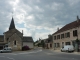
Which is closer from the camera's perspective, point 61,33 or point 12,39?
point 61,33

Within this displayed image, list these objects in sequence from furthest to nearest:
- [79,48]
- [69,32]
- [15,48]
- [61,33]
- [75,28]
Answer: [15,48] → [61,33] → [69,32] → [75,28] → [79,48]

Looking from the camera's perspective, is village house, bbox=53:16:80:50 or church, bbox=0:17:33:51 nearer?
village house, bbox=53:16:80:50

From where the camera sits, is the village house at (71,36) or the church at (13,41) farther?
the church at (13,41)

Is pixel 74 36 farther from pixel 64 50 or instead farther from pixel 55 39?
pixel 55 39

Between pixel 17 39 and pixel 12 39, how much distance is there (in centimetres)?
188

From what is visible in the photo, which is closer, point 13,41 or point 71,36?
point 71,36

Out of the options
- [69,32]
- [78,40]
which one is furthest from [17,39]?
[78,40]

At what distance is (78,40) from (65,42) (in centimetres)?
906

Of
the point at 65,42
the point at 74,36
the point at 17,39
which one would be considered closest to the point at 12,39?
the point at 17,39

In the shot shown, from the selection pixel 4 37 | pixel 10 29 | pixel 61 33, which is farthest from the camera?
pixel 10 29

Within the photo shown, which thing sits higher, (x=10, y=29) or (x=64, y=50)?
(x=10, y=29)

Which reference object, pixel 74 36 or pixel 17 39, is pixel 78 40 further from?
pixel 17 39

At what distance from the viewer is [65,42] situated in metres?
Result: 50.8

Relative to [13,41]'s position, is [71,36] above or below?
above
